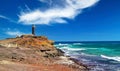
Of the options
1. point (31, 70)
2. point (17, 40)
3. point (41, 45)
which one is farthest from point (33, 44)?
point (31, 70)

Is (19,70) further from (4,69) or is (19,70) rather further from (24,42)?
(24,42)

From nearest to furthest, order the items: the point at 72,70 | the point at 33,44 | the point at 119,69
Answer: the point at 72,70 < the point at 119,69 < the point at 33,44

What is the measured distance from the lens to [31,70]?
18.2 metres

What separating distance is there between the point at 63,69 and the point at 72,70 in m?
0.83

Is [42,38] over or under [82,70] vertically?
over

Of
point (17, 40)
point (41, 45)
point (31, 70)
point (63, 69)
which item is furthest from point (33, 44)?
point (31, 70)

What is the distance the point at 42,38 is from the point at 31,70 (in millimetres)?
24048

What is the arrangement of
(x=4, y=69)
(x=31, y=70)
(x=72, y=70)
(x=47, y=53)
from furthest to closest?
(x=47, y=53)
(x=72, y=70)
(x=31, y=70)
(x=4, y=69)

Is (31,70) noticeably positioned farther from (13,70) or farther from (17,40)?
(17,40)

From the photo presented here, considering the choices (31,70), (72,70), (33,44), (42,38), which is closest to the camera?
(31,70)

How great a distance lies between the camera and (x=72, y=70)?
22.0 meters

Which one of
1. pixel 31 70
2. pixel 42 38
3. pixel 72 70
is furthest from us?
pixel 42 38

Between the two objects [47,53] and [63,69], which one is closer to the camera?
[63,69]

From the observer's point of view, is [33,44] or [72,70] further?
[33,44]
